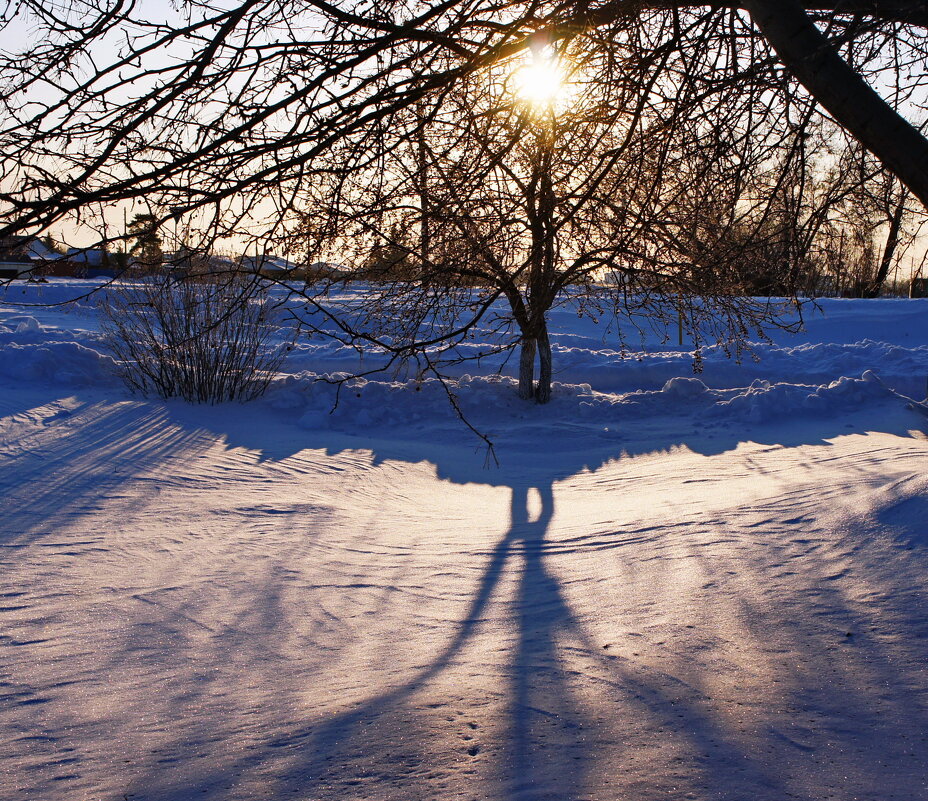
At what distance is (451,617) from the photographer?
5094 mm

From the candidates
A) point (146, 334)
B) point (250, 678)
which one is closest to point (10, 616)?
point (250, 678)

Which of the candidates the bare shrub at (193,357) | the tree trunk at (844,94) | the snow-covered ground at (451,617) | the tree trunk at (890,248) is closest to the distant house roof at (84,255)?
the snow-covered ground at (451,617)

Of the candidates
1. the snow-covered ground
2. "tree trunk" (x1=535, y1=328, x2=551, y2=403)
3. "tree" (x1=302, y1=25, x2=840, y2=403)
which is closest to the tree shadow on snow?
the snow-covered ground

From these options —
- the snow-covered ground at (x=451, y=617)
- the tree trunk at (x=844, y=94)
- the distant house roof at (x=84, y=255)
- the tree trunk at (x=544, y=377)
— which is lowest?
the snow-covered ground at (x=451, y=617)

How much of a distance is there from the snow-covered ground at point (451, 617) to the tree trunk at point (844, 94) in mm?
2176

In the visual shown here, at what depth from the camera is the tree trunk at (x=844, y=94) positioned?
3559 millimetres

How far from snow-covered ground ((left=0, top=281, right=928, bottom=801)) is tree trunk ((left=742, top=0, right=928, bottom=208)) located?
7.14 feet

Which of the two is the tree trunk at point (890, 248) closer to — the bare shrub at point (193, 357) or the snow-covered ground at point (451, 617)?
the snow-covered ground at point (451, 617)

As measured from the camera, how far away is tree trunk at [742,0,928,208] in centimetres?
356

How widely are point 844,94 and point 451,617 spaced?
3631mm

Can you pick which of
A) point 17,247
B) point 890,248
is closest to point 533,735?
point 17,247

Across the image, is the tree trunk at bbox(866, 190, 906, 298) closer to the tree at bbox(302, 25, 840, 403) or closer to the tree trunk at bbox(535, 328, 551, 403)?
the tree at bbox(302, 25, 840, 403)

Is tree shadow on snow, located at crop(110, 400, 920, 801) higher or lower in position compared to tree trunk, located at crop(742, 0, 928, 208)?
lower

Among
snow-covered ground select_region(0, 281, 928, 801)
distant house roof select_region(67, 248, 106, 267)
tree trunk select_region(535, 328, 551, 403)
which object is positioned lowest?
snow-covered ground select_region(0, 281, 928, 801)
